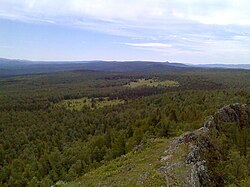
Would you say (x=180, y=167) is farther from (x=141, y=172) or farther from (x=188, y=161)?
(x=141, y=172)

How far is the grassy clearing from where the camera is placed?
537 feet

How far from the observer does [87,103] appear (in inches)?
6870

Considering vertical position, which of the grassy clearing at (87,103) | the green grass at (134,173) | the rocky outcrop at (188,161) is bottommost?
the grassy clearing at (87,103)

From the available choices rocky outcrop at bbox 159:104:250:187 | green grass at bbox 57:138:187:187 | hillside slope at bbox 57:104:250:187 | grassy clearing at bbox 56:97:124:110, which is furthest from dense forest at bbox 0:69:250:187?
green grass at bbox 57:138:187:187

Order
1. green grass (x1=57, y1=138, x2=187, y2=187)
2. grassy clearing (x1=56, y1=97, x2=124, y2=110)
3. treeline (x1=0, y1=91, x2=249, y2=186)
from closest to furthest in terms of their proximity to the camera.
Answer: green grass (x1=57, y1=138, x2=187, y2=187) < treeline (x1=0, y1=91, x2=249, y2=186) < grassy clearing (x1=56, y1=97, x2=124, y2=110)

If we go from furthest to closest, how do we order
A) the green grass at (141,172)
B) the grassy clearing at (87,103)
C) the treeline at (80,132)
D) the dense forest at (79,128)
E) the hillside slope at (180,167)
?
1. the grassy clearing at (87,103)
2. the treeline at (80,132)
3. the dense forest at (79,128)
4. the hillside slope at (180,167)
5. the green grass at (141,172)

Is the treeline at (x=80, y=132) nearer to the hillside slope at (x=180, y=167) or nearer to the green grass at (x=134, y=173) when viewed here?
the hillside slope at (x=180, y=167)

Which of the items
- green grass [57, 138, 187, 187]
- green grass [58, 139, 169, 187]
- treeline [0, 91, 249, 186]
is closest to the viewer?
green grass [57, 138, 187, 187]

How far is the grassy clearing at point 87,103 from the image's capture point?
16375cm

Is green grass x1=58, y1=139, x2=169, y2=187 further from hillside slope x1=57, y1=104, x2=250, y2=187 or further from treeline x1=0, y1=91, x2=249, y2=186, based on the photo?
treeline x1=0, y1=91, x2=249, y2=186

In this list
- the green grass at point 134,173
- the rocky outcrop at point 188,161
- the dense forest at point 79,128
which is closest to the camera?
the green grass at point 134,173

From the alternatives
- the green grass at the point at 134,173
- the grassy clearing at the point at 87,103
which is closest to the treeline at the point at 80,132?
the grassy clearing at the point at 87,103

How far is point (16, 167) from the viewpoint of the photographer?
79.8m

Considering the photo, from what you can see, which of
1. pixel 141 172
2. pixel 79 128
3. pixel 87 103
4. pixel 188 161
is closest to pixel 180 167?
pixel 188 161
